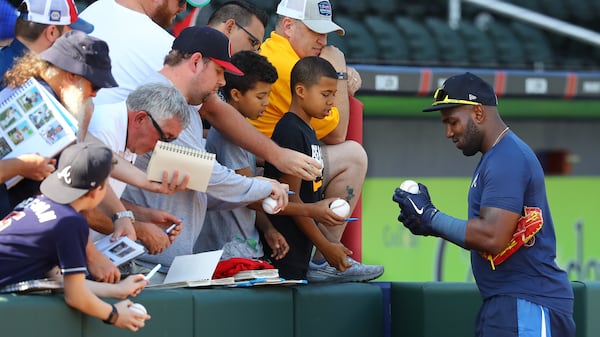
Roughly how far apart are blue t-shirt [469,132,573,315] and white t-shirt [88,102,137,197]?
140 centimetres

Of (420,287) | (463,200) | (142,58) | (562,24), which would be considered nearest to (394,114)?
(463,200)

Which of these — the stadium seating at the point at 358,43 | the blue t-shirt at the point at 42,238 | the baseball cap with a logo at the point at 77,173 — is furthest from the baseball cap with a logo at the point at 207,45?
the stadium seating at the point at 358,43

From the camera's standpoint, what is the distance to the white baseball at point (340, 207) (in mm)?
4922

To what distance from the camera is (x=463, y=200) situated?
9852 mm

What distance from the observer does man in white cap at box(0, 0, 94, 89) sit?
4.30 metres

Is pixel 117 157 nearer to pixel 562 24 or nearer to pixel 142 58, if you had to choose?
pixel 142 58

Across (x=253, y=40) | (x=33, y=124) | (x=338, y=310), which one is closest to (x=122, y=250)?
(x=33, y=124)

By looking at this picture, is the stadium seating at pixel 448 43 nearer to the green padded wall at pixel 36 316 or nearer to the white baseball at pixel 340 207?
the white baseball at pixel 340 207

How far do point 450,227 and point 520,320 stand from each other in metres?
0.45

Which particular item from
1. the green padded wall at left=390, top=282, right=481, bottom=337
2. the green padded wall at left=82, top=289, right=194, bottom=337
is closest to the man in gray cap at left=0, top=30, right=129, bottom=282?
the green padded wall at left=82, top=289, right=194, bottom=337

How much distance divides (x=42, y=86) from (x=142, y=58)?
2.64ft

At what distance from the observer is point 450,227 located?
4.45 meters

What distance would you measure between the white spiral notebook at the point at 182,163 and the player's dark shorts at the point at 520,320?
4.11ft

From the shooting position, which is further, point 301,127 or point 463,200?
point 463,200
